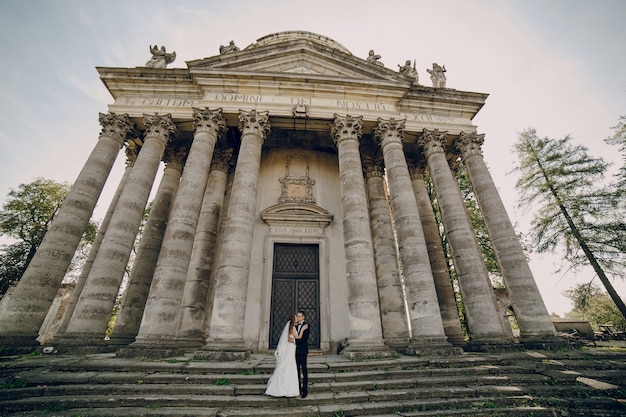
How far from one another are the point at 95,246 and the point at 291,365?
1125 centimetres

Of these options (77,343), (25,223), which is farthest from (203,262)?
(25,223)

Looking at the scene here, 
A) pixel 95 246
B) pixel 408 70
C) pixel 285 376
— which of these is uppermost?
pixel 408 70

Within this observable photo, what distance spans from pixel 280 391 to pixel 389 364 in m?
3.12

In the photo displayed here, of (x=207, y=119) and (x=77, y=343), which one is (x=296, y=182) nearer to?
(x=207, y=119)

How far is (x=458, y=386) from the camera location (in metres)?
6.12

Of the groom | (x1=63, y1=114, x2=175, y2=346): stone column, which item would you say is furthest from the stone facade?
the groom

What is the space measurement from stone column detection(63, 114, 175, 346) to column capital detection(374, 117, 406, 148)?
31.0 feet

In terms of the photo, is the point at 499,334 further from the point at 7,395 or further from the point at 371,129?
the point at 7,395

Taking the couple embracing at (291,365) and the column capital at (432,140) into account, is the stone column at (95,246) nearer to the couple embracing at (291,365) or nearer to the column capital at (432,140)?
the couple embracing at (291,365)

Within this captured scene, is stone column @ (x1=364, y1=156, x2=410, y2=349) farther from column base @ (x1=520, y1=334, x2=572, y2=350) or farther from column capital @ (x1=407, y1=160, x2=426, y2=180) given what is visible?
column base @ (x1=520, y1=334, x2=572, y2=350)

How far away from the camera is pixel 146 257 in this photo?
1125cm

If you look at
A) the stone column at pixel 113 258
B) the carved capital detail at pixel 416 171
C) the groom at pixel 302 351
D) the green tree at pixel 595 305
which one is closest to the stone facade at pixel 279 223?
the stone column at pixel 113 258

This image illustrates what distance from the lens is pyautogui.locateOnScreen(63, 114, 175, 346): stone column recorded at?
8430mm

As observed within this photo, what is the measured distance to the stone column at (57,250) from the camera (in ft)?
26.7
